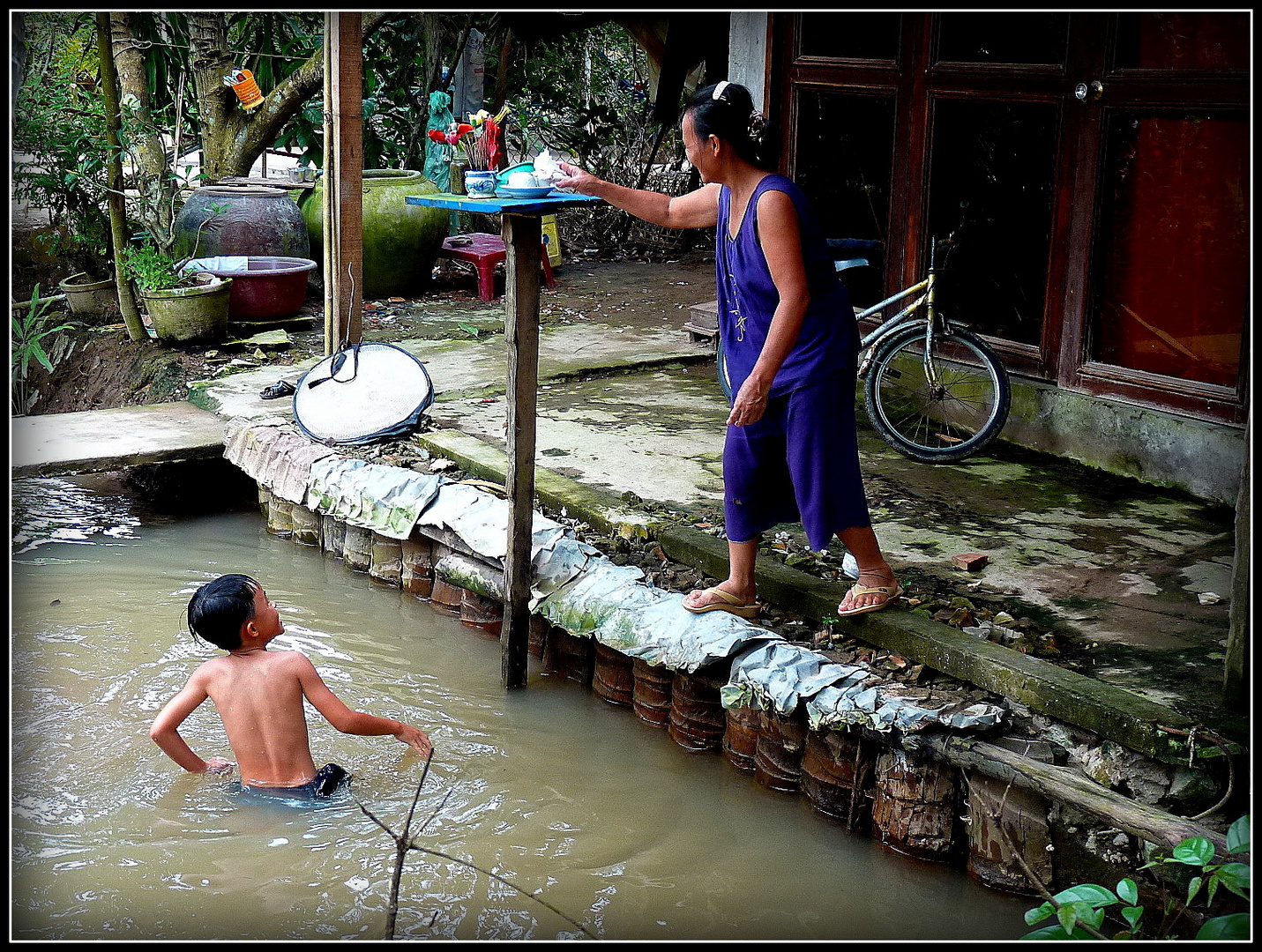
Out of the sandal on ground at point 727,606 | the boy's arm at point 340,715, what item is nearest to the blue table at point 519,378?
the sandal on ground at point 727,606

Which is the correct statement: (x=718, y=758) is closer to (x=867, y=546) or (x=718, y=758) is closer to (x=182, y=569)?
(x=867, y=546)

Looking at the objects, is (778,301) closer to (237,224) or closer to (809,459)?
(809,459)

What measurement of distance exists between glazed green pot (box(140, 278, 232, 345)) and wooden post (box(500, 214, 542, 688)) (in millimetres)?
4268

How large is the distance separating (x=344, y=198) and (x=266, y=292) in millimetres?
2180

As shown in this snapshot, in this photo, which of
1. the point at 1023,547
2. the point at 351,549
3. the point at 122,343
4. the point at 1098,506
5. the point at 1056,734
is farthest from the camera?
the point at 122,343

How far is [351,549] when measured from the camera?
6.41 m

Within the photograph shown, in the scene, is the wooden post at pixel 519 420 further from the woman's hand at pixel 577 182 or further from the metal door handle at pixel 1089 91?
the metal door handle at pixel 1089 91

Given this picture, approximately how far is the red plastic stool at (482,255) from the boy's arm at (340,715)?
6473mm

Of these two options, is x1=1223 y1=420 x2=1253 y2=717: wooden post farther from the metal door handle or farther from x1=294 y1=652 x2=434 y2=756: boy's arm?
the metal door handle

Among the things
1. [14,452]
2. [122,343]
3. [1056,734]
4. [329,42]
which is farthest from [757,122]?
[122,343]

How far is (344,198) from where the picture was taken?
7.04m

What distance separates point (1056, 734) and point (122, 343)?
24.2 feet

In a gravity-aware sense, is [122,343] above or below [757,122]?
below

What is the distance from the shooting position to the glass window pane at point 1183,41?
5.26 metres
